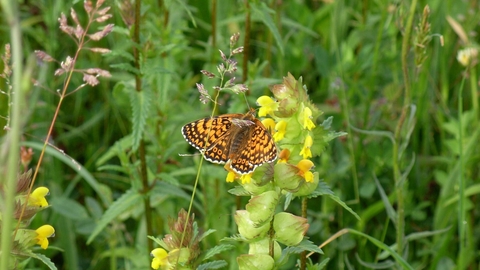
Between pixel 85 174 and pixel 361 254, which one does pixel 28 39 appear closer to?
pixel 85 174

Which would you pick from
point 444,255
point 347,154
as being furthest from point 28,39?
point 444,255

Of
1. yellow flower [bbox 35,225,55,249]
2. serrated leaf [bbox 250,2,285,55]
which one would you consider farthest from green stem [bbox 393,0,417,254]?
yellow flower [bbox 35,225,55,249]

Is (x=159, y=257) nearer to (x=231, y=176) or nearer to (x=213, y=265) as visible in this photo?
(x=213, y=265)

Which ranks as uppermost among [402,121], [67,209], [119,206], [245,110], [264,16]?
[264,16]

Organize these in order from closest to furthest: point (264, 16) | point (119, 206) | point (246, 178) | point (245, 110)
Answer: point (246, 178) → point (119, 206) → point (264, 16) → point (245, 110)

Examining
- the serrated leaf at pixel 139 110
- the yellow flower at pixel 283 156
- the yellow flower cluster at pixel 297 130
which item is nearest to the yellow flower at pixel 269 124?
the yellow flower cluster at pixel 297 130

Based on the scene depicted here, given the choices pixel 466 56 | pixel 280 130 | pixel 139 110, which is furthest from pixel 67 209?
pixel 466 56

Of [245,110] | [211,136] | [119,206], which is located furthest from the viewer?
[245,110]

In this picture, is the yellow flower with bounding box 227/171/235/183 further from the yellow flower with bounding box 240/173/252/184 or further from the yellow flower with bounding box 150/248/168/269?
the yellow flower with bounding box 150/248/168/269
